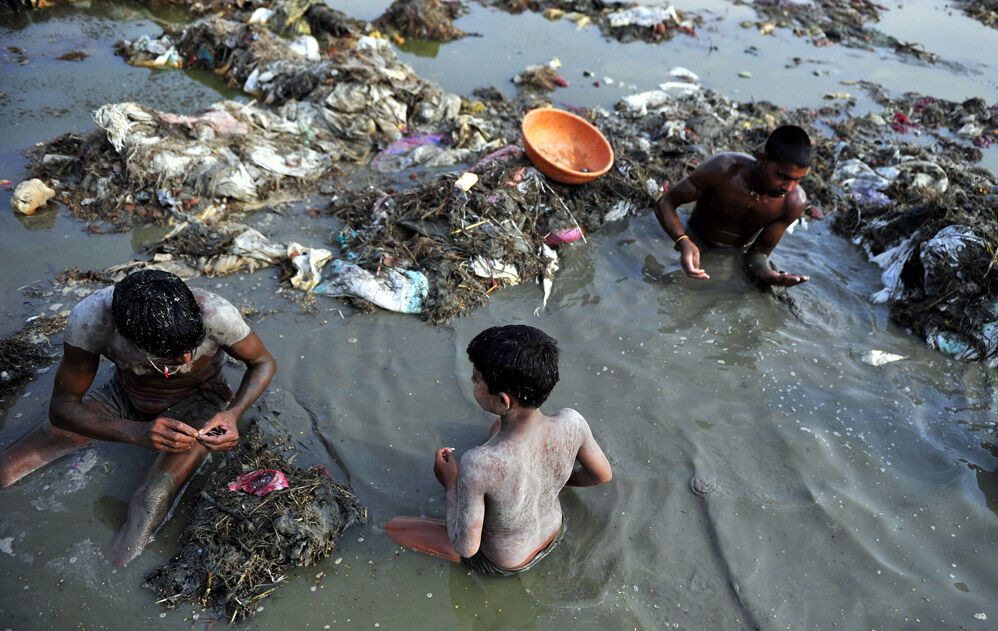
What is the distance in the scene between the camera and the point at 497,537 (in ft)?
8.54

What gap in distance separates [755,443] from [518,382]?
81.5 inches

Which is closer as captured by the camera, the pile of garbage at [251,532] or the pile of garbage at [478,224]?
the pile of garbage at [251,532]

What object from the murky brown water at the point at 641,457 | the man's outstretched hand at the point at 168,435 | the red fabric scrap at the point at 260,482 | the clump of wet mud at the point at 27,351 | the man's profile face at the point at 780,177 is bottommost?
the murky brown water at the point at 641,457

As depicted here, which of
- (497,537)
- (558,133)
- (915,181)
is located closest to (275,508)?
(497,537)

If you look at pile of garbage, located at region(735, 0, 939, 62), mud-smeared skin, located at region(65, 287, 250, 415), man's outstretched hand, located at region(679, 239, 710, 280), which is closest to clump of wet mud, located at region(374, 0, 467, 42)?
pile of garbage, located at region(735, 0, 939, 62)

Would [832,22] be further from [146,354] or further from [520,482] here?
[146,354]

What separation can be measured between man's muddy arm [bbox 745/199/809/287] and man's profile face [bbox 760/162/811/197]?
35 cm

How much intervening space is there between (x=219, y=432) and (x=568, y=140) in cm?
434

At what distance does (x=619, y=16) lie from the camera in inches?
431

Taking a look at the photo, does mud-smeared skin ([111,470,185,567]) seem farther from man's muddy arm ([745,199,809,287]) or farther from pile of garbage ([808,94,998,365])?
pile of garbage ([808,94,998,365])

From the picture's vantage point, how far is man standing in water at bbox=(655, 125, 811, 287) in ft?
14.6

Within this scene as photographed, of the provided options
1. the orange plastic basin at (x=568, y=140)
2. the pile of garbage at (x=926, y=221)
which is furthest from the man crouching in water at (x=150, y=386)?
the pile of garbage at (x=926, y=221)

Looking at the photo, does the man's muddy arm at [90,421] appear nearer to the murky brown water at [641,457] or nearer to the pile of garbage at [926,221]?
the murky brown water at [641,457]

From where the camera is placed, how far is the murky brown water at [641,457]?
9.02 ft
